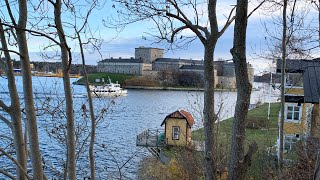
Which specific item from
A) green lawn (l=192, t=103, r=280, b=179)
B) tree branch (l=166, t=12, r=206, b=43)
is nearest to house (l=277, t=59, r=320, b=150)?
green lawn (l=192, t=103, r=280, b=179)

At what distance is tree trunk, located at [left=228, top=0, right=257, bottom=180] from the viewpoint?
407 centimetres

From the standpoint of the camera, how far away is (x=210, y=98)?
5.12 m

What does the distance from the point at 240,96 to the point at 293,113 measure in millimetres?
17190

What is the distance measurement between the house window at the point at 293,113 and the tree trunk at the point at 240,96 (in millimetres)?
17058

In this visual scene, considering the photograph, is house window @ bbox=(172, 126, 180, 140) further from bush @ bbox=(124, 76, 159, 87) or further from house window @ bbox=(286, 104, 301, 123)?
bush @ bbox=(124, 76, 159, 87)

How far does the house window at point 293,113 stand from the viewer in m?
20.0

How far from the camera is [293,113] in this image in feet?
65.9

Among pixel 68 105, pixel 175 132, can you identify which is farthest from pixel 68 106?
pixel 175 132

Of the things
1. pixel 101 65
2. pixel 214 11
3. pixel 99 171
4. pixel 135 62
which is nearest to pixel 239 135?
pixel 214 11

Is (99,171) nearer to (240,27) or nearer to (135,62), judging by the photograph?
(240,27)

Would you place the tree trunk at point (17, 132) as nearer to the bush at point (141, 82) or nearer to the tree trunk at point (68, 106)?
the tree trunk at point (68, 106)

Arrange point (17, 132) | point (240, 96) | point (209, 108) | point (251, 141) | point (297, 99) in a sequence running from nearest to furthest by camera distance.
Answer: point (17, 132) → point (240, 96) → point (251, 141) → point (209, 108) → point (297, 99)

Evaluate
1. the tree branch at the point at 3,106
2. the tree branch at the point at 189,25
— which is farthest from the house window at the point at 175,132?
the tree branch at the point at 3,106

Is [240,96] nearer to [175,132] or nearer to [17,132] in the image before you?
[17,132]
